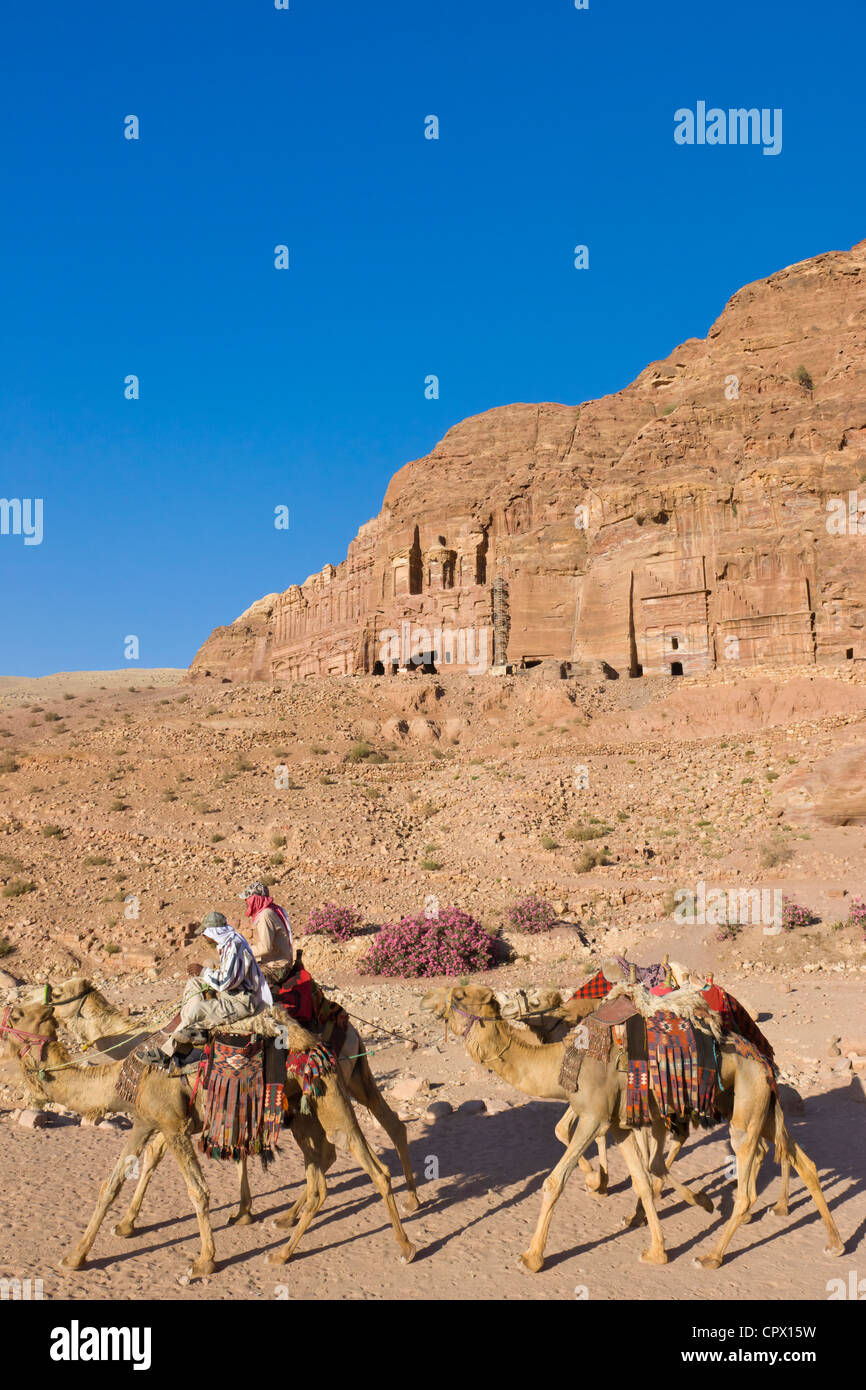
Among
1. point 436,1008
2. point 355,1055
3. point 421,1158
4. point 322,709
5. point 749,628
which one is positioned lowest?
point 421,1158

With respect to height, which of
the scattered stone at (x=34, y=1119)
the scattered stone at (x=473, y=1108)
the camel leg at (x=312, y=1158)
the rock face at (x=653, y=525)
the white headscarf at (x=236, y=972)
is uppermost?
the rock face at (x=653, y=525)

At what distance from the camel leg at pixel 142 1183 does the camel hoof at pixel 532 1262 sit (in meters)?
2.74

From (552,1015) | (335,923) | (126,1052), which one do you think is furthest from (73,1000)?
(335,923)

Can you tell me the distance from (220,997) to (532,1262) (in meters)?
2.86

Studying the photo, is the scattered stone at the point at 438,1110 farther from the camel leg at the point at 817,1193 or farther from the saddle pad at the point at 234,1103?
the camel leg at the point at 817,1193

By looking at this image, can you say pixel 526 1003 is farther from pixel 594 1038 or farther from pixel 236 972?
pixel 236 972

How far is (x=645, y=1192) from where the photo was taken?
6195 mm

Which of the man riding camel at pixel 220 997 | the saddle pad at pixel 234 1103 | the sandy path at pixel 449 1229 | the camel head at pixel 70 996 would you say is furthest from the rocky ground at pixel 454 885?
the man riding camel at pixel 220 997

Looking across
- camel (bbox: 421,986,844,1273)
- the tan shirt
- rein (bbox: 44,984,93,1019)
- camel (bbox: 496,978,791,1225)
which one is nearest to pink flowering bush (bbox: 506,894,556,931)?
camel (bbox: 496,978,791,1225)

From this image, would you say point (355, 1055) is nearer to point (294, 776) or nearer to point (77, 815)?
point (77, 815)

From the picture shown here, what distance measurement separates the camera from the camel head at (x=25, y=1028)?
6.40 meters

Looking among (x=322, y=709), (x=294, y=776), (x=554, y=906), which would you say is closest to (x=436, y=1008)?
(x=554, y=906)

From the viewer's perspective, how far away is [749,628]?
143 feet

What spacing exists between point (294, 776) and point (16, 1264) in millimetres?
27535
